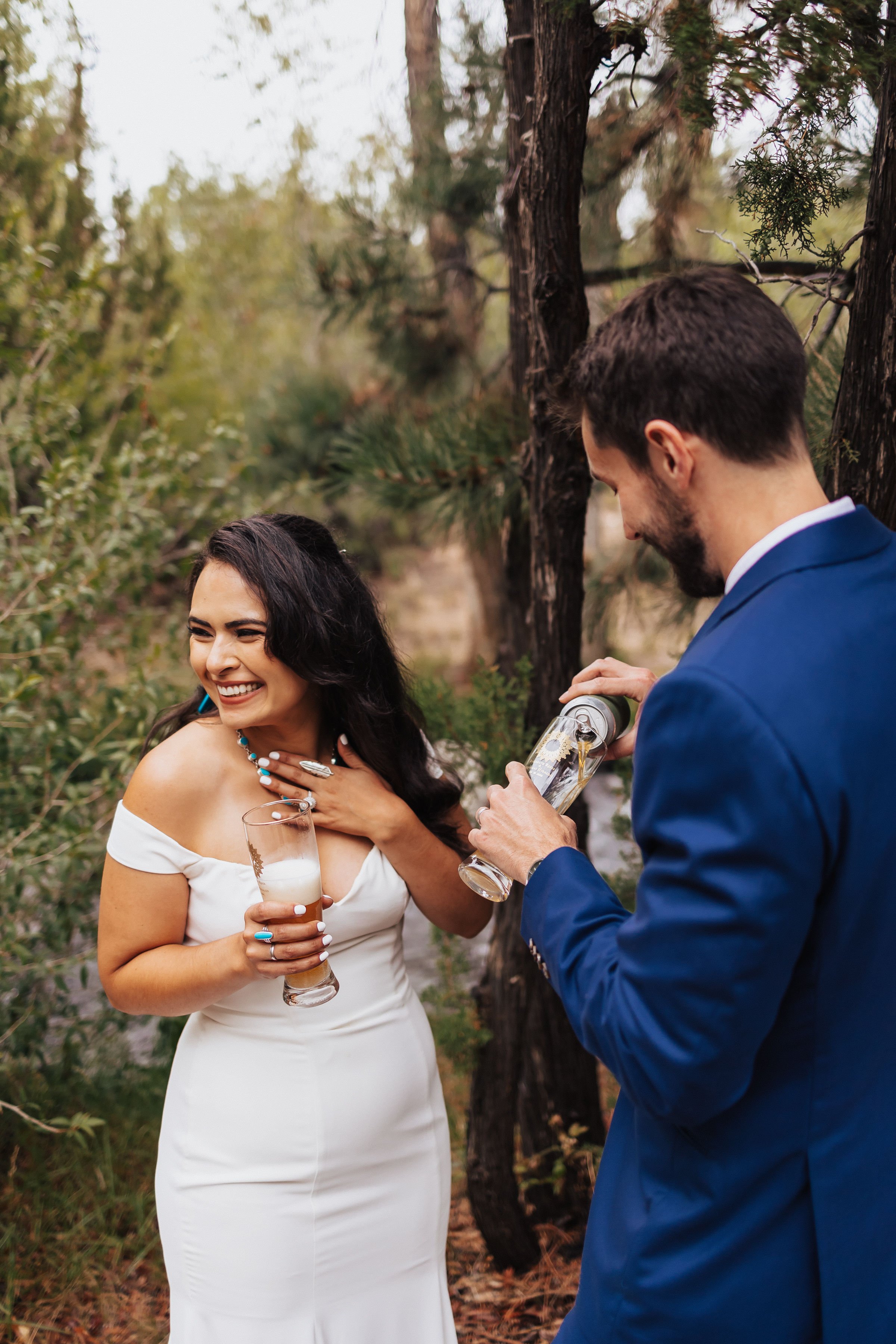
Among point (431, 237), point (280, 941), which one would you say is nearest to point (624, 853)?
point (280, 941)

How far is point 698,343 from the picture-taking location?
1.05 m

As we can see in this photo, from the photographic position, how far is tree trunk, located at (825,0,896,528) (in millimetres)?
1589

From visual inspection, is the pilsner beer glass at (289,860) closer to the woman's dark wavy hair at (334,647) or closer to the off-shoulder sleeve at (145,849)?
the off-shoulder sleeve at (145,849)

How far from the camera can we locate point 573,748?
154 centimetres

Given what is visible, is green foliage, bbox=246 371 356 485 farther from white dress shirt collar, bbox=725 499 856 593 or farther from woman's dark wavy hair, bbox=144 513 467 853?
white dress shirt collar, bbox=725 499 856 593

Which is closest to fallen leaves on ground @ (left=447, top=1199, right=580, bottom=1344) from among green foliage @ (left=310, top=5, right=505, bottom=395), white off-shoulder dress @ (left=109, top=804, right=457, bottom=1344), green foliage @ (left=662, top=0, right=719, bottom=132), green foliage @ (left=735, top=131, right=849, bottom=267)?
white off-shoulder dress @ (left=109, top=804, right=457, bottom=1344)

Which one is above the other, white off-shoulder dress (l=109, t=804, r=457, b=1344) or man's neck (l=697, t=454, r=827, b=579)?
man's neck (l=697, t=454, r=827, b=579)

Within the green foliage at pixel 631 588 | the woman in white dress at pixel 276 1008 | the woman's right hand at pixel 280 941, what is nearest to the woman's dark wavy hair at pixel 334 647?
the woman in white dress at pixel 276 1008

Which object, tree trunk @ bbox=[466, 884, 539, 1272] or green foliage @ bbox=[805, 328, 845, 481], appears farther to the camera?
tree trunk @ bbox=[466, 884, 539, 1272]

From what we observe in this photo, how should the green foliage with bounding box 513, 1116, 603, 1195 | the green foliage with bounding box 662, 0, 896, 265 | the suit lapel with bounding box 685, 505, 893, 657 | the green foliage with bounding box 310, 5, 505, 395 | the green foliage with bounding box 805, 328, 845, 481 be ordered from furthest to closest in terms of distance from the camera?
the green foliage with bounding box 310, 5, 505, 395
the green foliage with bounding box 513, 1116, 603, 1195
the green foliage with bounding box 805, 328, 845, 481
the green foliage with bounding box 662, 0, 896, 265
the suit lapel with bounding box 685, 505, 893, 657

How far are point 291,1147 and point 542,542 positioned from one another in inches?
53.4

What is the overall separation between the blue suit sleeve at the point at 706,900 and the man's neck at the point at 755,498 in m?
0.19

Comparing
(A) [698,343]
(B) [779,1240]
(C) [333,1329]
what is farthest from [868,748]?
(C) [333,1329]

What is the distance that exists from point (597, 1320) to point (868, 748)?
774 millimetres
